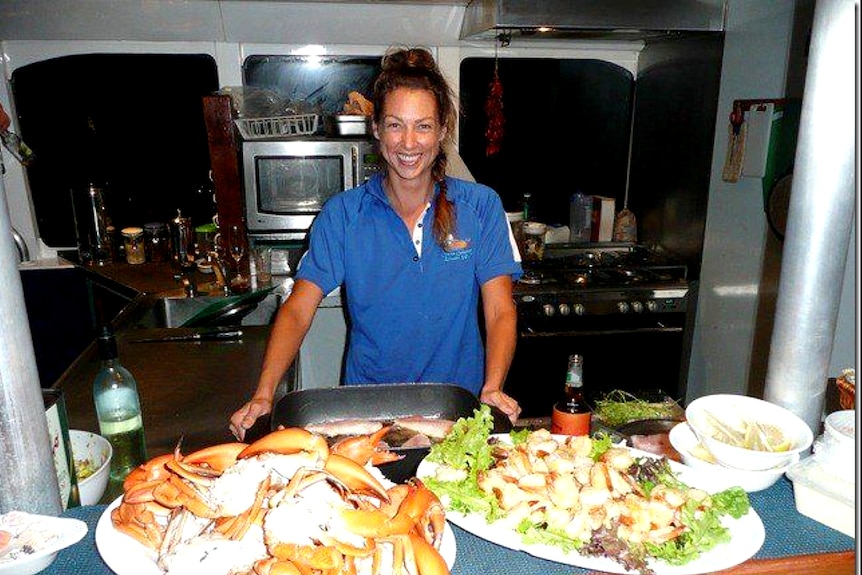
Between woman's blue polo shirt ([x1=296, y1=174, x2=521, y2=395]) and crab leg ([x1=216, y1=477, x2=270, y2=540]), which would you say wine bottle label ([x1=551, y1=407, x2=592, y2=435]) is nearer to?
woman's blue polo shirt ([x1=296, y1=174, x2=521, y2=395])

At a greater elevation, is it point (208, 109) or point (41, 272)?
point (208, 109)

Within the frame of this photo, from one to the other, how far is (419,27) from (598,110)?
5.06 feet

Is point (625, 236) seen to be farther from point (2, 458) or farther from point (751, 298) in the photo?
point (2, 458)

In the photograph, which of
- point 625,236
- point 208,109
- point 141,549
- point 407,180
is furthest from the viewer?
point 625,236

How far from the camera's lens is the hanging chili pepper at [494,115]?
13.4 ft

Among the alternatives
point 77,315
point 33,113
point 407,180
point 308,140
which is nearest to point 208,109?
point 308,140

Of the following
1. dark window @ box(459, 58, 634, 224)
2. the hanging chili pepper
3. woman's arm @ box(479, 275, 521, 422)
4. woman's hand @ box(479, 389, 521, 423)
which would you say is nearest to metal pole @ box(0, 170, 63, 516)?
woman's hand @ box(479, 389, 521, 423)

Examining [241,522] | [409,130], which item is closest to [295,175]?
[409,130]

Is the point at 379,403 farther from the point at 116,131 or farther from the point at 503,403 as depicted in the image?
the point at 116,131

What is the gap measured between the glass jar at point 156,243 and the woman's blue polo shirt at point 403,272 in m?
2.36

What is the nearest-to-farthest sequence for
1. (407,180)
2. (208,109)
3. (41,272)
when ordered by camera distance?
(407,180), (208,109), (41,272)

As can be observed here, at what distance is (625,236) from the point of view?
15.3ft

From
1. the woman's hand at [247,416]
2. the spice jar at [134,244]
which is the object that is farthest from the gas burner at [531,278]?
the spice jar at [134,244]

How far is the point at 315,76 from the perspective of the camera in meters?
4.19
